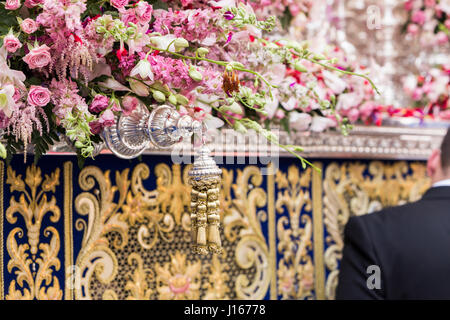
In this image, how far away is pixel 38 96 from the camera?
99 centimetres

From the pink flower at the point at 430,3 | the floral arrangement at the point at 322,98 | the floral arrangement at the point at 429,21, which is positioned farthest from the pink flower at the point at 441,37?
the floral arrangement at the point at 322,98

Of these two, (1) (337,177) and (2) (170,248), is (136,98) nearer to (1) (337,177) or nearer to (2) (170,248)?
(2) (170,248)

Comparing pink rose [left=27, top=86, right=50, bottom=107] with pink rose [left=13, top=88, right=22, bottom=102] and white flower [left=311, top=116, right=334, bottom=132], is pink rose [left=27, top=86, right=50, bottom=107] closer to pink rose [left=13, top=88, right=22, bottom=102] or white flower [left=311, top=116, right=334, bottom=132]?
pink rose [left=13, top=88, right=22, bottom=102]

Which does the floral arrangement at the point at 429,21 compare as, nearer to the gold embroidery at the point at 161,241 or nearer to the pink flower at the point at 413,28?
the pink flower at the point at 413,28

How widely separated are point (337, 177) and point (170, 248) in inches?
25.3

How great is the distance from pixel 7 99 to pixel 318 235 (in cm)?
115

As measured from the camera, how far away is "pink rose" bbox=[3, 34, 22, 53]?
3.07 ft

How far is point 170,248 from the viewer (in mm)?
1536

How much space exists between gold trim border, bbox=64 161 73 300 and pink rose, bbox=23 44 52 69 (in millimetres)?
435

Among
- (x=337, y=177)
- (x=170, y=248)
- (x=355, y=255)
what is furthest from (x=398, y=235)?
(x=170, y=248)

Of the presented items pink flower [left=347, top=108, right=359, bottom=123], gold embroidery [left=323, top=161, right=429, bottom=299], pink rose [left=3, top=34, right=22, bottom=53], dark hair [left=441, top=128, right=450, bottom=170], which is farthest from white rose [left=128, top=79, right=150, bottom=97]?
dark hair [left=441, top=128, right=450, bottom=170]

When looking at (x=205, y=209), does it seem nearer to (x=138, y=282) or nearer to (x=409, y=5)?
(x=138, y=282)

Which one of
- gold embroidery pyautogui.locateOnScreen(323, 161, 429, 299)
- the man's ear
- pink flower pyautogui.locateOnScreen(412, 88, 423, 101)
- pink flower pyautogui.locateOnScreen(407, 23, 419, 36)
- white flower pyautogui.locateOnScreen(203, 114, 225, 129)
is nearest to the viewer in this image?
white flower pyautogui.locateOnScreen(203, 114, 225, 129)

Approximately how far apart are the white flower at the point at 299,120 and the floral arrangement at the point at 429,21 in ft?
3.08
